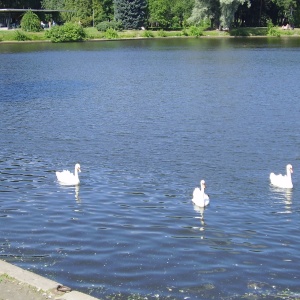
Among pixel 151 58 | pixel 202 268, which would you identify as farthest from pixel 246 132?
pixel 151 58

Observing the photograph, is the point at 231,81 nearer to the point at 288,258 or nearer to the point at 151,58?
the point at 151,58

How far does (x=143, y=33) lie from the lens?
372 feet

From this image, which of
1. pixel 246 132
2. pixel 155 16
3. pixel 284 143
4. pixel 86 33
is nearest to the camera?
pixel 284 143

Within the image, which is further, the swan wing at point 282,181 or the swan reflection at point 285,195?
the swan wing at point 282,181

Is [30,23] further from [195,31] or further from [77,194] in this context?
[77,194]

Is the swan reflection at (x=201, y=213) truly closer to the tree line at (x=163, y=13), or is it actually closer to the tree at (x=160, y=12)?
the tree line at (x=163, y=13)

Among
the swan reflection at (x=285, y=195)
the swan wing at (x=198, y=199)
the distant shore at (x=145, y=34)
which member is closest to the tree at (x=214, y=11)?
the distant shore at (x=145, y=34)

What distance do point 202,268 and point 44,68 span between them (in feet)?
169

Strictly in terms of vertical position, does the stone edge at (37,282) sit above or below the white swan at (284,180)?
above

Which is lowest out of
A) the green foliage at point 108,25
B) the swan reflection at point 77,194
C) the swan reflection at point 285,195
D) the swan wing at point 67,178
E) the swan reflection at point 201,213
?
the swan reflection at point 77,194

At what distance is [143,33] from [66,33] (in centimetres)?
1500

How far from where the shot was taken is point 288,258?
49.0 feet

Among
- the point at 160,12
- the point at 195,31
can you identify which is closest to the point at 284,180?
the point at 195,31

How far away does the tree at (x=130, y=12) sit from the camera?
376 feet
